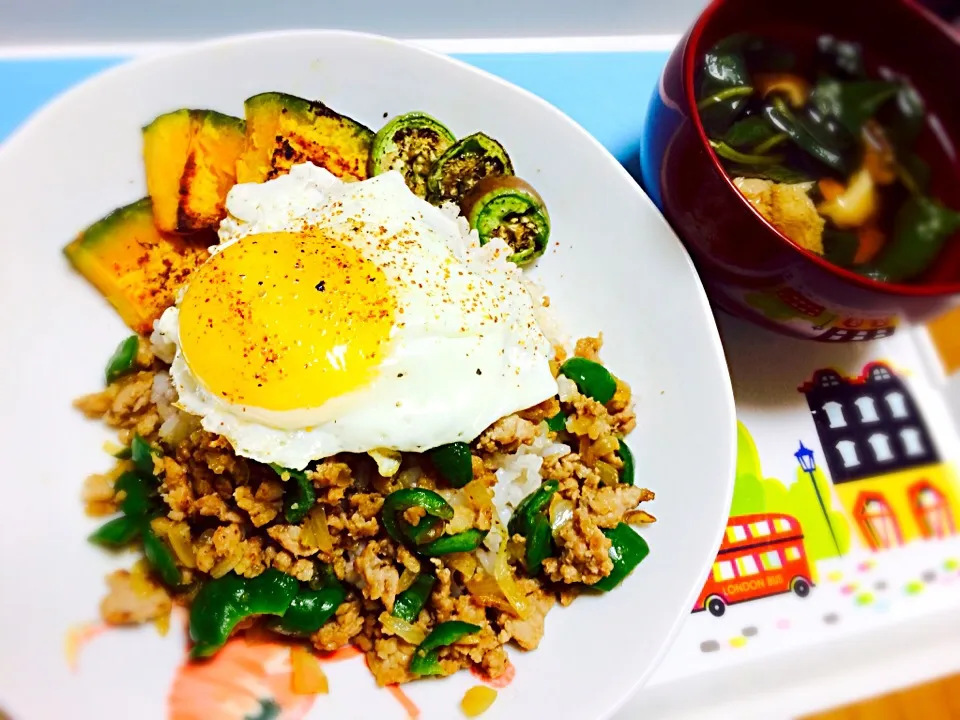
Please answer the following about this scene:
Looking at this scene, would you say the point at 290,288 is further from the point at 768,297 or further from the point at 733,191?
the point at 768,297

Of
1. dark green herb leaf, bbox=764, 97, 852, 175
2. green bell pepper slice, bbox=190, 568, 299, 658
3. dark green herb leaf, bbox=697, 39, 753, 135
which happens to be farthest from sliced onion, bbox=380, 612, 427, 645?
dark green herb leaf, bbox=764, 97, 852, 175

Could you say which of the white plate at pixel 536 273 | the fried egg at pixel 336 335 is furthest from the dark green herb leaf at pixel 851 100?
the fried egg at pixel 336 335

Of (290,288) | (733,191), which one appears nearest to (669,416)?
(733,191)

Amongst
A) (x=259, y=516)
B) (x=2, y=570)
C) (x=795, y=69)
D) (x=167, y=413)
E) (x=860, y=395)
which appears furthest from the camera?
(x=860, y=395)

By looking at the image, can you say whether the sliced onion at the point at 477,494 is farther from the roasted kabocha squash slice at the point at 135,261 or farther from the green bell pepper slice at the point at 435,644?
the roasted kabocha squash slice at the point at 135,261

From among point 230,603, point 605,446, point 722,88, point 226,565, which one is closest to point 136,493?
point 226,565

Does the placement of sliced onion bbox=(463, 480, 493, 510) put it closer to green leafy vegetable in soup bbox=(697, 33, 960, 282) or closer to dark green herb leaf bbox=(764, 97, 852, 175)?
green leafy vegetable in soup bbox=(697, 33, 960, 282)
